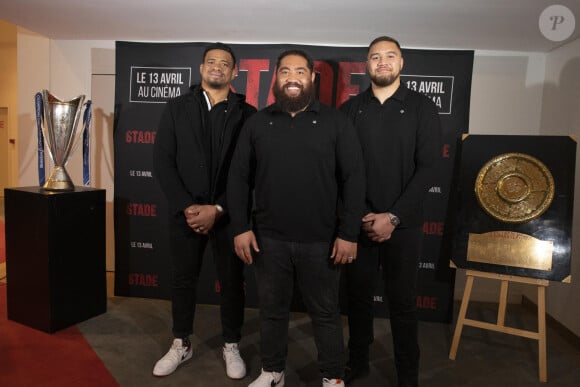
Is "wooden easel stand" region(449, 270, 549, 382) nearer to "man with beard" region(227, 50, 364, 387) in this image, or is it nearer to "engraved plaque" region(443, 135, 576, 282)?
"engraved plaque" region(443, 135, 576, 282)

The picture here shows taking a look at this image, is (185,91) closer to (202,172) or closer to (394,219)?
(202,172)

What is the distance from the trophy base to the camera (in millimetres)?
2621

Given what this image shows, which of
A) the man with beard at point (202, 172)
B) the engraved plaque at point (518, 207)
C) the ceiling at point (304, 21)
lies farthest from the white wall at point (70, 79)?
the engraved plaque at point (518, 207)

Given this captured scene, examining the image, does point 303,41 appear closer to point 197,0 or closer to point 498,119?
point 197,0

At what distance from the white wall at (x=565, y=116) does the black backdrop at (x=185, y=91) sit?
0.67 meters

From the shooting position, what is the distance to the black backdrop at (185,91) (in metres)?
2.90

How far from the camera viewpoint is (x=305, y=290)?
71.4 inches

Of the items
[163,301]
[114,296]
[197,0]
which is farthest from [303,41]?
[114,296]

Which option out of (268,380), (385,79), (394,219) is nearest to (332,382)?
(268,380)

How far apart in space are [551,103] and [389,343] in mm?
2176

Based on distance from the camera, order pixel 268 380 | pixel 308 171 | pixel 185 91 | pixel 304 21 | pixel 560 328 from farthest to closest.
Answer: pixel 185 91 → pixel 560 328 → pixel 304 21 → pixel 268 380 → pixel 308 171

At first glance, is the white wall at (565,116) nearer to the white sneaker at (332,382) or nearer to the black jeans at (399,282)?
the black jeans at (399,282)

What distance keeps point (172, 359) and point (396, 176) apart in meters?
1.54

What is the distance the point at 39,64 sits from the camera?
11.2 feet
